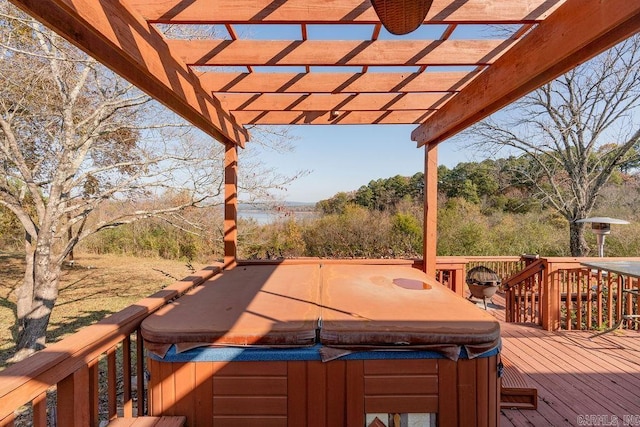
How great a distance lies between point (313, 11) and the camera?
196 cm

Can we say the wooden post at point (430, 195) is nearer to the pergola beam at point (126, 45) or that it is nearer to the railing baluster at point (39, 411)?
the pergola beam at point (126, 45)

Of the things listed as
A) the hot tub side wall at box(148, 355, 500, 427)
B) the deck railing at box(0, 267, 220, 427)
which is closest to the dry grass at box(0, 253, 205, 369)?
the deck railing at box(0, 267, 220, 427)

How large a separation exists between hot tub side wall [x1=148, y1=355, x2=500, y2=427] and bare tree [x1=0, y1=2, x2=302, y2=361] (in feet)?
14.7

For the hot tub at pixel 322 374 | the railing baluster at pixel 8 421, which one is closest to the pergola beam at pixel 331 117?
the hot tub at pixel 322 374

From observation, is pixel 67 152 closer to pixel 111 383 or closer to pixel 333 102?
pixel 333 102

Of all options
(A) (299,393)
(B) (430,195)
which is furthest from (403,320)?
(B) (430,195)

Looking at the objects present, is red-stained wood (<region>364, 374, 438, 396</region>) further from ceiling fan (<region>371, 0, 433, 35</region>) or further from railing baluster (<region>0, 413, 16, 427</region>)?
ceiling fan (<region>371, 0, 433, 35</region>)

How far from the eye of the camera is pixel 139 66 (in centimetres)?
185

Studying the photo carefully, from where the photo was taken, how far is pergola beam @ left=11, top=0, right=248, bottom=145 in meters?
1.39

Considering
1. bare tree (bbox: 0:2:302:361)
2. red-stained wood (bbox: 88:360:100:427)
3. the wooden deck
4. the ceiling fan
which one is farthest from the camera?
bare tree (bbox: 0:2:302:361)

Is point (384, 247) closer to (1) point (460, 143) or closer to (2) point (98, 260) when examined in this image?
(1) point (460, 143)

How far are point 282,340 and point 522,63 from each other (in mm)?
2221

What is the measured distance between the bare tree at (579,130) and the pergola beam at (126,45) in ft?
27.9

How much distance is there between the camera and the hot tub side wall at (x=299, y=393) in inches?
70.2
